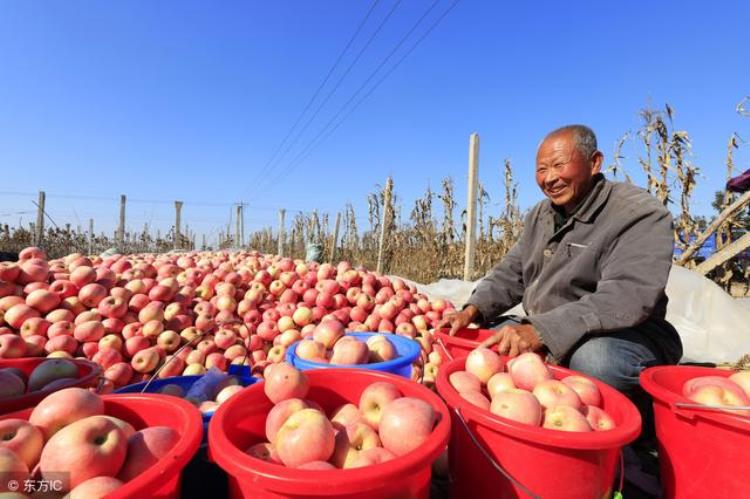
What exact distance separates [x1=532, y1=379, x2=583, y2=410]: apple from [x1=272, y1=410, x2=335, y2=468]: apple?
843 mm

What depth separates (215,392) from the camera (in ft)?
6.43

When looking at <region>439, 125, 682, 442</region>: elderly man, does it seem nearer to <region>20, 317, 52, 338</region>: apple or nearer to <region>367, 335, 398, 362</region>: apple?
<region>367, 335, 398, 362</region>: apple

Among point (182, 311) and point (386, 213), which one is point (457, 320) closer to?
point (182, 311)

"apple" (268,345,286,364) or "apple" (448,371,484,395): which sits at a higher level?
"apple" (448,371,484,395)

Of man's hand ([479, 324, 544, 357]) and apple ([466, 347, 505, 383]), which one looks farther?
man's hand ([479, 324, 544, 357])

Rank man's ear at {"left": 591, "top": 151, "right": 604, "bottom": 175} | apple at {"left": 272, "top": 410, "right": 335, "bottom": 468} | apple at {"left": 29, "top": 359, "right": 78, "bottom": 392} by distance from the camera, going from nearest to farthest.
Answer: apple at {"left": 272, "top": 410, "right": 335, "bottom": 468}, apple at {"left": 29, "top": 359, "right": 78, "bottom": 392}, man's ear at {"left": 591, "top": 151, "right": 604, "bottom": 175}

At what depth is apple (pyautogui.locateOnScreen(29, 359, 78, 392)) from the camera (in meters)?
1.68

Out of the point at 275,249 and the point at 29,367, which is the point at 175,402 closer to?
the point at 29,367

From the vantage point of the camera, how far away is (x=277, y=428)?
1.28 meters

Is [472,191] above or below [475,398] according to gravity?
above

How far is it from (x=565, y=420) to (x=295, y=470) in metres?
0.92

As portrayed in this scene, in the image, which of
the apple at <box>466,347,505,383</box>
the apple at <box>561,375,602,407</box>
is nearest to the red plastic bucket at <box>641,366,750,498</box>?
the apple at <box>561,375,602,407</box>

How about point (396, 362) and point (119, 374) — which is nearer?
point (396, 362)

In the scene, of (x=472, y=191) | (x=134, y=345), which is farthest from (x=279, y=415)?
(x=472, y=191)
